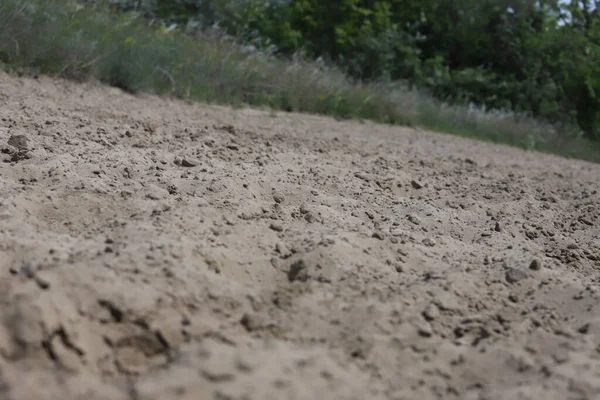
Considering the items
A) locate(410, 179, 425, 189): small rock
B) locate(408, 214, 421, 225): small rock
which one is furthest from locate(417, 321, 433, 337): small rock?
locate(410, 179, 425, 189): small rock

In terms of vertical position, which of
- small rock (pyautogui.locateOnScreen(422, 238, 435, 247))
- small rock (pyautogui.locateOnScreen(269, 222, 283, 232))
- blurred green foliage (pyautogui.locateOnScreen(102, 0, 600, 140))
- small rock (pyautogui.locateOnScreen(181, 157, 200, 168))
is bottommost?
small rock (pyautogui.locateOnScreen(269, 222, 283, 232))

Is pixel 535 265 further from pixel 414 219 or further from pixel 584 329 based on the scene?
pixel 414 219

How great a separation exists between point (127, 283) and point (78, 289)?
137 mm

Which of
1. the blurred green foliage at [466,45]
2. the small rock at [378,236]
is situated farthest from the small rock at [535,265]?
the blurred green foliage at [466,45]

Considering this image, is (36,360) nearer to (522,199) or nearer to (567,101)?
(522,199)

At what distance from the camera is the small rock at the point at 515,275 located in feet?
8.13

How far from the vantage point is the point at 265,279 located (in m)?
2.28

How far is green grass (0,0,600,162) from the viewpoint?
552cm

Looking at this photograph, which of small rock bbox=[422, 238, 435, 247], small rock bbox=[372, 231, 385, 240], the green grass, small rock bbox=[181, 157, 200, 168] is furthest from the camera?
the green grass

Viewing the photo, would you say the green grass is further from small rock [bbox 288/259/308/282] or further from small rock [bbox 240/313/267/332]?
small rock [bbox 240/313/267/332]

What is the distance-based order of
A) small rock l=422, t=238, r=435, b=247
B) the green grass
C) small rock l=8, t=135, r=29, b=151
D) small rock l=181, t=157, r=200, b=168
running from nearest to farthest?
1. small rock l=422, t=238, r=435, b=247
2. small rock l=8, t=135, r=29, b=151
3. small rock l=181, t=157, r=200, b=168
4. the green grass

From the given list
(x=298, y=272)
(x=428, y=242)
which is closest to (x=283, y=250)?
(x=298, y=272)

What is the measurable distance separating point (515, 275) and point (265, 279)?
0.90 metres

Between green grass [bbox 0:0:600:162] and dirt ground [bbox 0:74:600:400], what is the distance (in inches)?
64.5
